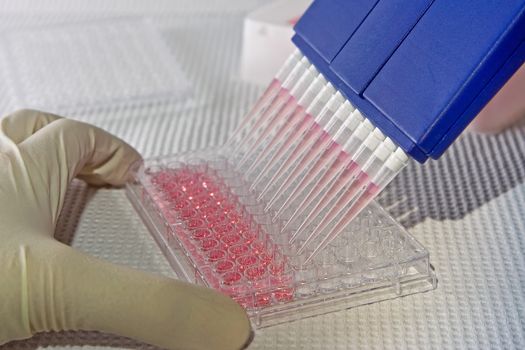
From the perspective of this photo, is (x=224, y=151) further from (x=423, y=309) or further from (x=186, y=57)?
(x=186, y=57)

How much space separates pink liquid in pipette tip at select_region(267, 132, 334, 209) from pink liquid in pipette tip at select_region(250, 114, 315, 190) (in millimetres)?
23

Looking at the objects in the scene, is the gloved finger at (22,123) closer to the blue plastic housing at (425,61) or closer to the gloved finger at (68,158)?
the gloved finger at (68,158)

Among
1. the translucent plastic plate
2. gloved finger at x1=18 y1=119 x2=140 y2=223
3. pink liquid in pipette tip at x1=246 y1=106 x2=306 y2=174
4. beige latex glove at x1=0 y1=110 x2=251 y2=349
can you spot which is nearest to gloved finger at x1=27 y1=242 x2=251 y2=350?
beige latex glove at x1=0 y1=110 x2=251 y2=349

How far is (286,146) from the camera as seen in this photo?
820 millimetres

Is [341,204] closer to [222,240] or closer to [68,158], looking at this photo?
[222,240]

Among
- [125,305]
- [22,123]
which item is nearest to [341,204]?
[125,305]

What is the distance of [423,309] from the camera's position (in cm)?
74

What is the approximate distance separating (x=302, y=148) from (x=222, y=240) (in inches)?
5.1

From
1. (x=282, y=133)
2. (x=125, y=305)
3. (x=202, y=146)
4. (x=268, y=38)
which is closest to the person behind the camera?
(x=125, y=305)

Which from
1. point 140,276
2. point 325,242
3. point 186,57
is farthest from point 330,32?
point 186,57

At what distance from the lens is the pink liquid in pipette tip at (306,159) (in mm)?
777

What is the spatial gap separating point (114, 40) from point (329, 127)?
584mm

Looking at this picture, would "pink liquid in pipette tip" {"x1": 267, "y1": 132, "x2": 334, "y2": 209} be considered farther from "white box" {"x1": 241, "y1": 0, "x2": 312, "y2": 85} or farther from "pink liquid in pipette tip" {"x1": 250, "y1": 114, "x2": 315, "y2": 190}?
"white box" {"x1": 241, "y1": 0, "x2": 312, "y2": 85}

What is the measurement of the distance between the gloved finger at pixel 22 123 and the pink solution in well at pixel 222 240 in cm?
13
